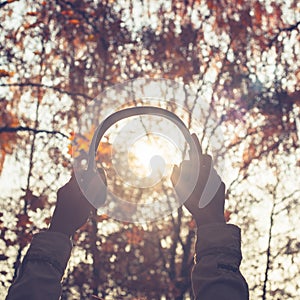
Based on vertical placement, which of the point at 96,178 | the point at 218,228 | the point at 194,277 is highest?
the point at 96,178

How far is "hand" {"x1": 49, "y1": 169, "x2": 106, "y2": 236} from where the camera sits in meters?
2.29

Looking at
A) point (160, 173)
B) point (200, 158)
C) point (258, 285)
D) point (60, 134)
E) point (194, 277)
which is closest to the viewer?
point (194, 277)

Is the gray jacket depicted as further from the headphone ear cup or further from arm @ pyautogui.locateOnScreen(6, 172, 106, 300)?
the headphone ear cup

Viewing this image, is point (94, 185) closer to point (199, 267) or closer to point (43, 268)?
point (43, 268)

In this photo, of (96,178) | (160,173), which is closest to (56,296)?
(96,178)

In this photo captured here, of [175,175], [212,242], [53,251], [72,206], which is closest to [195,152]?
[175,175]

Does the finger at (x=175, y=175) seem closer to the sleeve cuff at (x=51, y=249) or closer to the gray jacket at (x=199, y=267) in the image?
the gray jacket at (x=199, y=267)

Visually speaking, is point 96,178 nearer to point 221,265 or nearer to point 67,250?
point 67,250

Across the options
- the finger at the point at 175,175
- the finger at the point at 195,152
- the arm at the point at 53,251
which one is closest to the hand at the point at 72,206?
the arm at the point at 53,251

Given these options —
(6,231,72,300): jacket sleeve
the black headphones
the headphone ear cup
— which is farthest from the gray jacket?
the black headphones

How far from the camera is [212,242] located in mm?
2189

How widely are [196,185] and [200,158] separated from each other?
13 cm

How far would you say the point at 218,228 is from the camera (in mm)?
2213

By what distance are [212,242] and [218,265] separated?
4.5 inches
